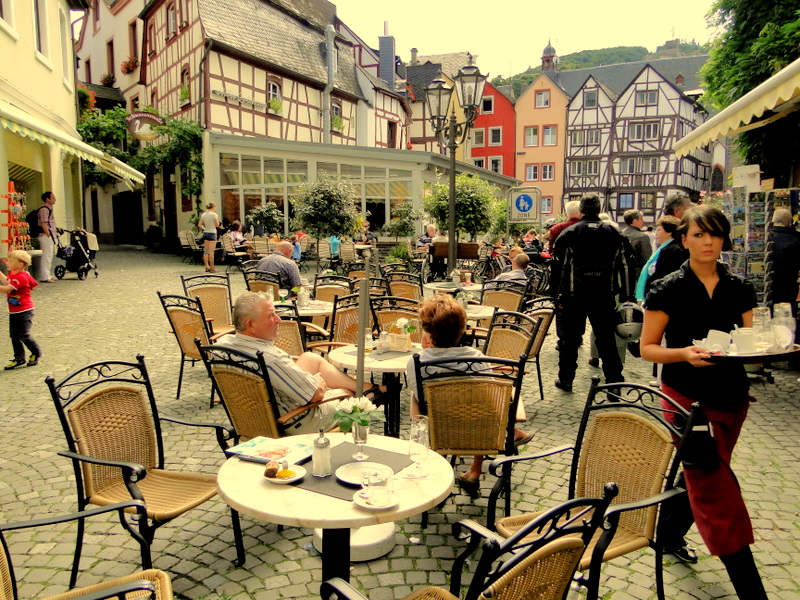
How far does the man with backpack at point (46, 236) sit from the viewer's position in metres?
14.0

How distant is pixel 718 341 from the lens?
2691 mm

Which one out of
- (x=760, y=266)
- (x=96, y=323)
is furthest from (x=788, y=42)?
(x=96, y=323)

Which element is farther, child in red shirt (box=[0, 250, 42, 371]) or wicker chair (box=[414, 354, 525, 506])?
child in red shirt (box=[0, 250, 42, 371])

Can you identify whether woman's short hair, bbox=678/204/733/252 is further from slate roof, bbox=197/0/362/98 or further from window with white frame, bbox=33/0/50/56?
slate roof, bbox=197/0/362/98

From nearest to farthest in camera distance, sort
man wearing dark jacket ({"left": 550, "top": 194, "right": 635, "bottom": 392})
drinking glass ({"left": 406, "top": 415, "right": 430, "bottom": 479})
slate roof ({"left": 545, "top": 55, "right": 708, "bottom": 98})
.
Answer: drinking glass ({"left": 406, "top": 415, "right": 430, "bottom": 479}) → man wearing dark jacket ({"left": 550, "top": 194, "right": 635, "bottom": 392}) → slate roof ({"left": 545, "top": 55, "right": 708, "bottom": 98})

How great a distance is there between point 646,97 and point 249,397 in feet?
152

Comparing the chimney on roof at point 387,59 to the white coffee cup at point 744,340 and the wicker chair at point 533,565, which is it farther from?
the wicker chair at point 533,565

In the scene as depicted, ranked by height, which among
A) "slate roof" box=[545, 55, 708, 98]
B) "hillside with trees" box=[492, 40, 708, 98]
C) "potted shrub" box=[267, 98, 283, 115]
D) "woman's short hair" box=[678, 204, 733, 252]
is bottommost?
"woman's short hair" box=[678, 204, 733, 252]

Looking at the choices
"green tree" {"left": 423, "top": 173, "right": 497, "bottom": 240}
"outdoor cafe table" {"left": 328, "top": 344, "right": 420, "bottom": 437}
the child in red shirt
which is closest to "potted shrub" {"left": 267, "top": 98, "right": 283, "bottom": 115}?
"green tree" {"left": 423, "top": 173, "right": 497, "bottom": 240}

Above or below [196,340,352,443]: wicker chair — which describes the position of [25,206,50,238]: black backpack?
above

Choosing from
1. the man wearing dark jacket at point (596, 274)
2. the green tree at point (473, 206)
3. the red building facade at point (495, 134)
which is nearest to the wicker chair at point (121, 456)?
the man wearing dark jacket at point (596, 274)

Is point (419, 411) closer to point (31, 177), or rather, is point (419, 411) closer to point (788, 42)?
point (788, 42)

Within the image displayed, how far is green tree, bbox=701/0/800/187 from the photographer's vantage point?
10.5m

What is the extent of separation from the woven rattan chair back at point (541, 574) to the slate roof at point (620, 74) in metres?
50.8
